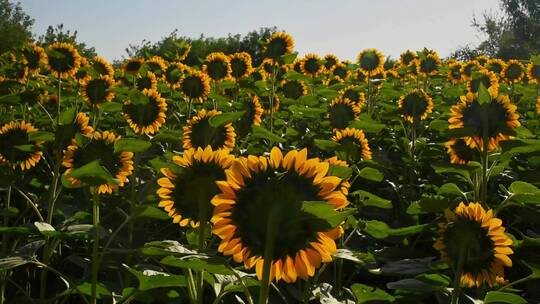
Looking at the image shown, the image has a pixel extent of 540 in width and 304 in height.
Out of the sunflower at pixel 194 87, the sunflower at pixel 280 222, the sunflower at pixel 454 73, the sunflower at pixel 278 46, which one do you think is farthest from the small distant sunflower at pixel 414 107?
the sunflower at pixel 454 73

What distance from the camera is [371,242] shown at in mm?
2570

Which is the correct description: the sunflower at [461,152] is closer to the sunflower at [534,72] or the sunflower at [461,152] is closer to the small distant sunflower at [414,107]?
the small distant sunflower at [414,107]

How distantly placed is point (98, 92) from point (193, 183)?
2573 millimetres

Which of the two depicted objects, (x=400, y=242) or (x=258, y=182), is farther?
(x=400, y=242)

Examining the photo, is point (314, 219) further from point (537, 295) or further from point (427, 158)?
point (427, 158)

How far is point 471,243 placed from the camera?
→ 1568mm

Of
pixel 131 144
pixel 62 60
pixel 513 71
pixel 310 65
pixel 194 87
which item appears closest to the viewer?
pixel 131 144

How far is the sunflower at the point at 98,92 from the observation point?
12.3 feet

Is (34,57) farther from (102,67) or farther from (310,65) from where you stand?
(310,65)

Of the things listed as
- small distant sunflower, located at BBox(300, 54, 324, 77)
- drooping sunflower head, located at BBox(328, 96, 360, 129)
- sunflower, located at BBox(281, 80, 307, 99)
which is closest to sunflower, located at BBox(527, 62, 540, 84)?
small distant sunflower, located at BBox(300, 54, 324, 77)

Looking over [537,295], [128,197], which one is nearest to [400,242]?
[537,295]

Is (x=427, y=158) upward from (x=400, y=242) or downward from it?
upward

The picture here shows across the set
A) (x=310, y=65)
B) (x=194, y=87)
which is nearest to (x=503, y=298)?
(x=194, y=87)

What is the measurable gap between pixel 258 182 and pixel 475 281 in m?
0.83
